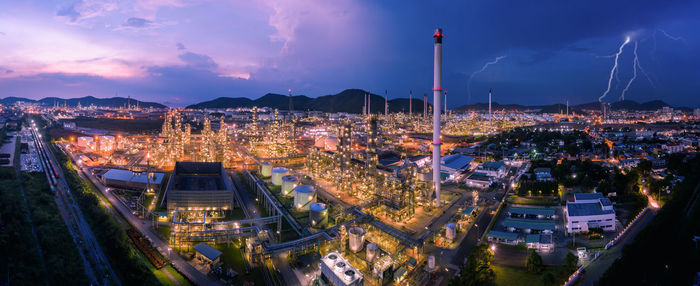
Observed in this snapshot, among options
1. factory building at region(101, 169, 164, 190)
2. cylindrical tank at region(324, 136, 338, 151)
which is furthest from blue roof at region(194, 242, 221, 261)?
cylindrical tank at region(324, 136, 338, 151)

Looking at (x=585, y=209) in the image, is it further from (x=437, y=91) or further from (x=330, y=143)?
(x=330, y=143)

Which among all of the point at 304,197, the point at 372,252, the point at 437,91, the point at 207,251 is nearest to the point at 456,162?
the point at 437,91

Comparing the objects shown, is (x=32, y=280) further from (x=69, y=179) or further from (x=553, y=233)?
(x=553, y=233)

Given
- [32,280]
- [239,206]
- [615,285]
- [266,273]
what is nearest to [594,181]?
[615,285]

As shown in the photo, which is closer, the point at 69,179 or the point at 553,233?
the point at 553,233

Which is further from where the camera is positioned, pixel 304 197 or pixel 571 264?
pixel 304 197

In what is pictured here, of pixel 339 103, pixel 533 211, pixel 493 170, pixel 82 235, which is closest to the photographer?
pixel 82 235
